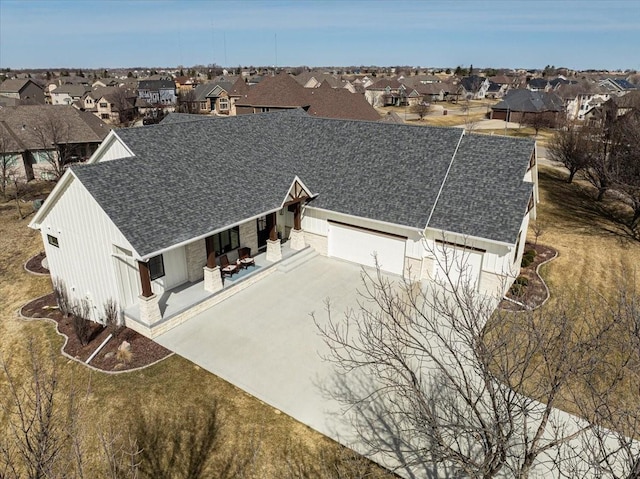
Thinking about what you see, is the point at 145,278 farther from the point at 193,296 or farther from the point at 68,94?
the point at 68,94

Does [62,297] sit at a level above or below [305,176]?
below

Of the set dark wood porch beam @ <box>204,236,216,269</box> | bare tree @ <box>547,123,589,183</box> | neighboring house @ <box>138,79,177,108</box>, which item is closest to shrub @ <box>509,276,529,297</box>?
dark wood porch beam @ <box>204,236,216,269</box>

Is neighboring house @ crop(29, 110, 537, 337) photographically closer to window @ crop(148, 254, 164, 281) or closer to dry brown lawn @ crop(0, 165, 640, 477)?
window @ crop(148, 254, 164, 281)

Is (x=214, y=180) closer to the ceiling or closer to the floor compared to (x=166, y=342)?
closer to the ceiling

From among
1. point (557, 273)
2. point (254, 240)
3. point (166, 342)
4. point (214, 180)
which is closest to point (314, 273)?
point (254, 240)

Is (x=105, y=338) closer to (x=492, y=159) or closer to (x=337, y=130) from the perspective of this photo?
(x=337, y=130)

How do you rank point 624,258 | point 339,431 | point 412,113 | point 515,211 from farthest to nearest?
point 412,113 < point 624,258 < point 515,211 < point 339,431

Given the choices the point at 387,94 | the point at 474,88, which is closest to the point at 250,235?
the point at 387,94
